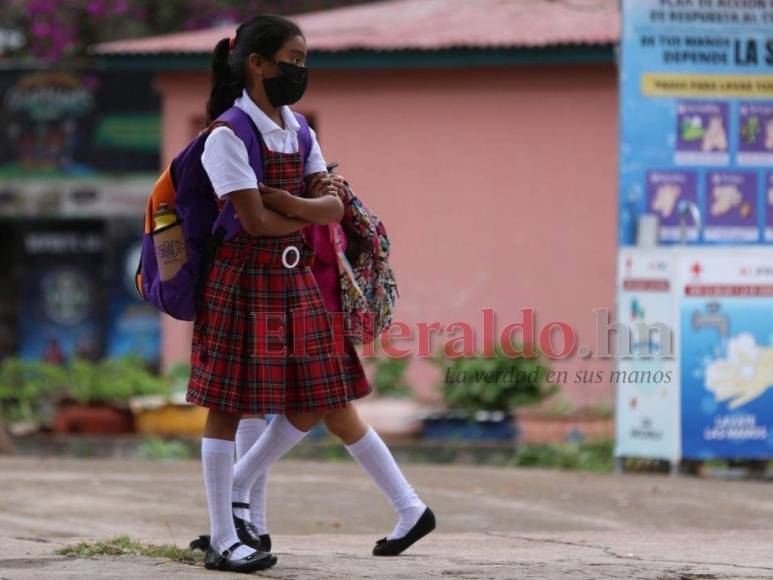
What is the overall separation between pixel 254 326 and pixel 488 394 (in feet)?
21.3

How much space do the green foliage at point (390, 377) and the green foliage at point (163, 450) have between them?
166 centimetres

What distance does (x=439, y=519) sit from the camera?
7.04 metres

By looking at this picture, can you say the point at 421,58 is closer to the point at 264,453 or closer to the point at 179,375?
the point at 179,375

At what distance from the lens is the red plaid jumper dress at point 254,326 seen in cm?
513

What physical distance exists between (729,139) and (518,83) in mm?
4596

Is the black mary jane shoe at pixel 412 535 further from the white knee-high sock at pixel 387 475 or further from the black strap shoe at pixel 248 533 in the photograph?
the black strap shoe at pixel 248 533

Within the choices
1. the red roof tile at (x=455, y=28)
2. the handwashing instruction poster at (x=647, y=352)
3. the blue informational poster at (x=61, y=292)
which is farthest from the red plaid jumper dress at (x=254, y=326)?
the blue informational poster at (x=61, y=292)

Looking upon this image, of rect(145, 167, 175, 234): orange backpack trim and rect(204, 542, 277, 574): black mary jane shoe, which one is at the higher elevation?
rect(145, 167, 175, 234): orange backpack trim

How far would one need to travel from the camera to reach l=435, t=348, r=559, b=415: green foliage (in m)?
11.4

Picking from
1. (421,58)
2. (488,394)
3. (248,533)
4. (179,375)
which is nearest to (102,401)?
(179,375)

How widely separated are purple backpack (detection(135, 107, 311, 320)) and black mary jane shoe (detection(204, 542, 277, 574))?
2.48 feet

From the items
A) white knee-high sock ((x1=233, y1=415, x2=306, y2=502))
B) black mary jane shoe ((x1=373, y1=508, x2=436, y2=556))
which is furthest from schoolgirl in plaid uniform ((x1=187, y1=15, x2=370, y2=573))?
black mary jane shoe ((x1=373, y1=508, x2=436, y2=556))

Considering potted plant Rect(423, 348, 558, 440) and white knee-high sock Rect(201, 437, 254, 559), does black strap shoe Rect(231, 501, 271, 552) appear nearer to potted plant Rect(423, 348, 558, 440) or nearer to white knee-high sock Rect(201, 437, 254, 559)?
white knee-high sock Rect(201, 437, 254, 559)

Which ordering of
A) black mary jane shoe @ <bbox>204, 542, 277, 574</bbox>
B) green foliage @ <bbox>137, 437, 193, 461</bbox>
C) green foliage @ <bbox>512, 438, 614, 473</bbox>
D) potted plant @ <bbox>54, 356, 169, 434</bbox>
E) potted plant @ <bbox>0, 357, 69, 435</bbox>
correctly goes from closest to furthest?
black mary jane shoe @ <bbox>204, 542, 277, 574</bbox> → green foliage @ <bbox>512, 438, 614, 473</bbox> → green foliage @ <bbox>137, 437, 193, 461</bbox> → potted plant @ <bbox>54, 356, 169, 434</bbox> → potted plant @ <bbox>0, 357, 69, 435</bbox>
